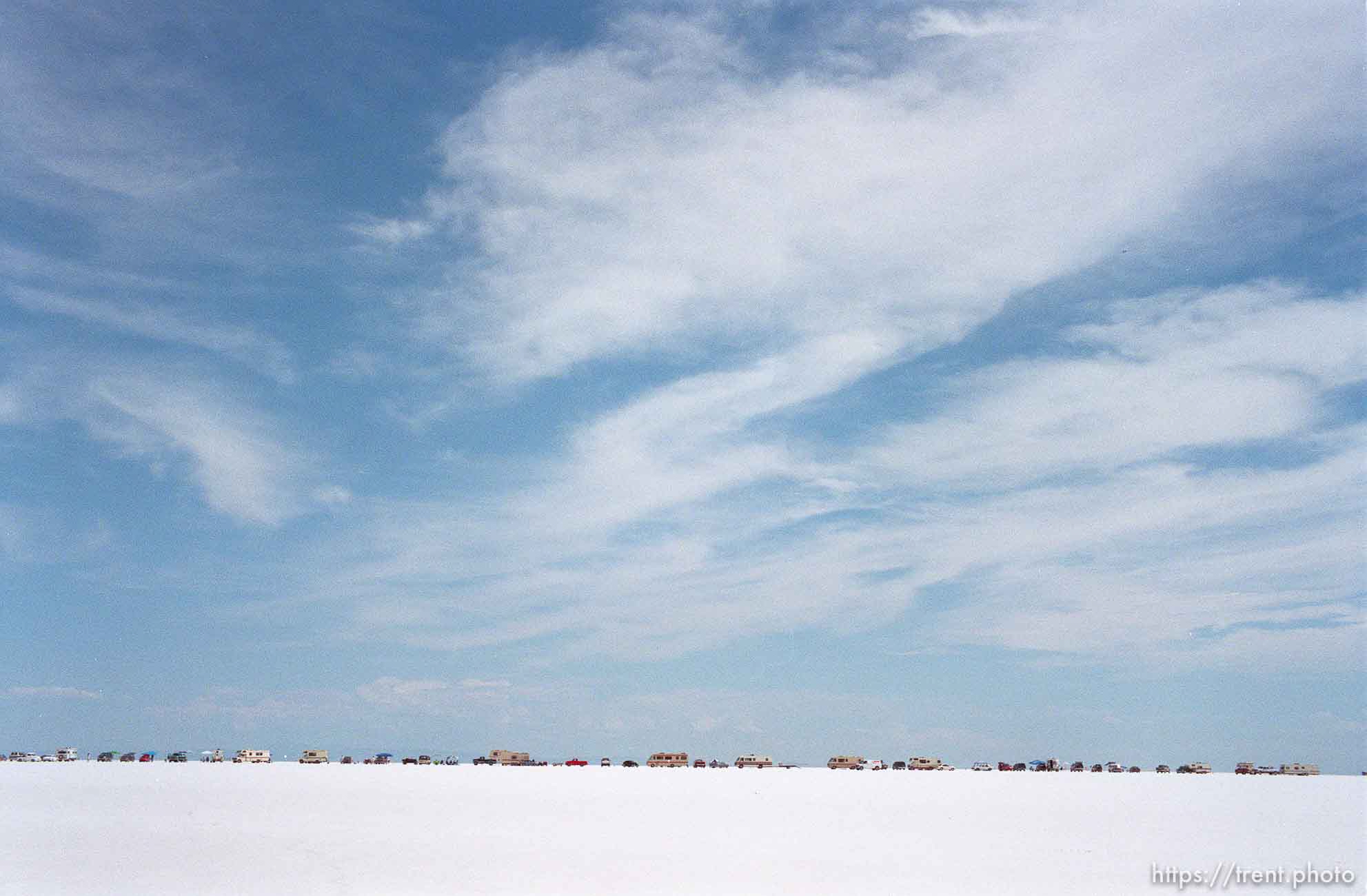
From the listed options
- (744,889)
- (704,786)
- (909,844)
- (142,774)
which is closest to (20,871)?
(744,889)

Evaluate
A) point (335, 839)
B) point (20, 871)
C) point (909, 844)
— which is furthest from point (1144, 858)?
point (20, 871)

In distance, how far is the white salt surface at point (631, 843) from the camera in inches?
1165

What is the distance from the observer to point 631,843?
38.2m

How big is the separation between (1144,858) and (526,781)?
254 feet

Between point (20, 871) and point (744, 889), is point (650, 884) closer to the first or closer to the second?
point (744, 889)

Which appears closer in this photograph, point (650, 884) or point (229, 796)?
point (650, 884)

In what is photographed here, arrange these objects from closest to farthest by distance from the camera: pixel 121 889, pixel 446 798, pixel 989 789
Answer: pixel 121 889 < pixel 446 798 < pixel 989 789

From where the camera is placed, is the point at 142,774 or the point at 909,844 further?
the point at 142,774

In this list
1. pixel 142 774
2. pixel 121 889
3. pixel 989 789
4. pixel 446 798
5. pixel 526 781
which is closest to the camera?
pixel 121 889

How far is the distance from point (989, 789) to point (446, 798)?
51.5 metres

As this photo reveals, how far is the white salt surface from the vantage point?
29.6 meters

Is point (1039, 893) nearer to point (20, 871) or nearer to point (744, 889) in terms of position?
point (744, 889)

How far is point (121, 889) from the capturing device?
92.3 ft

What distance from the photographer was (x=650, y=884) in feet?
95.1
